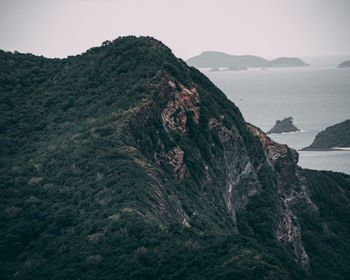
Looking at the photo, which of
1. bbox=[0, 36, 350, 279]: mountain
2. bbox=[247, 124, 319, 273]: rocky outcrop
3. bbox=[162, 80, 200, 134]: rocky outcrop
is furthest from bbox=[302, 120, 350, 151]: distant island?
bbox=[162, 80, 200, 134]: rocky outcrop

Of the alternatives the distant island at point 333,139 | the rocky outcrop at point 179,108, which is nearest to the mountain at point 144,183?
the rocky outcrop at point 179,108

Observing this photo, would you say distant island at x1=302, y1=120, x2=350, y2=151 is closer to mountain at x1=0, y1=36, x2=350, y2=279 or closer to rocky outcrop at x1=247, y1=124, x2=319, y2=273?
mountain at x1=0, y1=36, x2=350, y2=279

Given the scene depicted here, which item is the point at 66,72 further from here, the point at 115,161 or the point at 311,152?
the point at 311,152

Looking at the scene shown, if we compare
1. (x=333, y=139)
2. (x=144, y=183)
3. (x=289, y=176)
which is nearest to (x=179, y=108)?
(x=144, y=183)

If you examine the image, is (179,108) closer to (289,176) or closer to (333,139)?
(289,176)

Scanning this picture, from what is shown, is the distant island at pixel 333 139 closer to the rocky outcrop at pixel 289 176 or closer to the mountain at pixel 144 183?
the mountain at pixel 144 183

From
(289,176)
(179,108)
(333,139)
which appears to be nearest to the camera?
(179,108)

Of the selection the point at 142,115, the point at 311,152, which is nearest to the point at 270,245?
the point at 142,115
